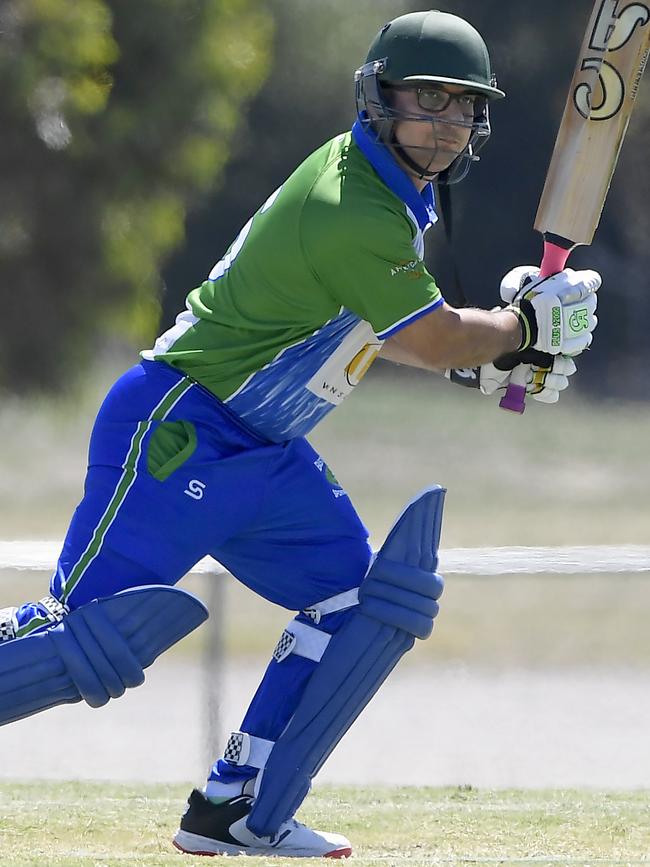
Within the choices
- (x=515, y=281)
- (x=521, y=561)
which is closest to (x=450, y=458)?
(x=521, y=561)

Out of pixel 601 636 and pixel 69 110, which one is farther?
pixel 69 110

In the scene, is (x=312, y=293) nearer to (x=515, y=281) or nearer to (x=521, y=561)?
(x=515, y=281)

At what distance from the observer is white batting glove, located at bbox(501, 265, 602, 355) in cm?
267

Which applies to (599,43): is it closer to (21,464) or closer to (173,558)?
(173,558)

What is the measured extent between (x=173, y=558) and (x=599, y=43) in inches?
46.1

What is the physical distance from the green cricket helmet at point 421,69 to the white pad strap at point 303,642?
78 cm

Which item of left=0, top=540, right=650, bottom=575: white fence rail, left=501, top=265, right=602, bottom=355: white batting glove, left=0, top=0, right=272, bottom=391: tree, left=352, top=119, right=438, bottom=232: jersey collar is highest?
left=0, top=0, right=272, bottom=391: tree

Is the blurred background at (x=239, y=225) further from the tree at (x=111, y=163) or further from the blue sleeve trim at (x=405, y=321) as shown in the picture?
the blue sleeve trim at (x=405, y=321)

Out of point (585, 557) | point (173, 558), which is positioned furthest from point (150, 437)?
point (585, 557)

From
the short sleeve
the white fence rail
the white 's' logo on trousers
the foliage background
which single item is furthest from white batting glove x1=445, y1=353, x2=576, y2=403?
the foliage background

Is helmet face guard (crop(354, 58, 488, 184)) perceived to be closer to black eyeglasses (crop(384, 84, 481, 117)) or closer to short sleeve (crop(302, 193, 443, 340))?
black eyeglasses (crop(384, 84, 481, 117))

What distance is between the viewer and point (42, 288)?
11820 millimetres

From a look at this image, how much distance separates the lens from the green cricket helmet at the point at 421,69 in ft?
8.43

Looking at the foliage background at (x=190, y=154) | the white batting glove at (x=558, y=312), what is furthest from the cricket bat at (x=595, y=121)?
the foliage background at (x=190, y=154)
